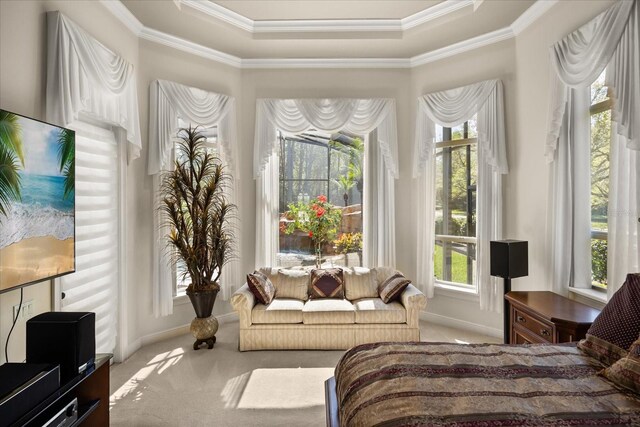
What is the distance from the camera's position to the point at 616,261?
2.61 meters

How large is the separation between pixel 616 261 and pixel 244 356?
3206 millimetres

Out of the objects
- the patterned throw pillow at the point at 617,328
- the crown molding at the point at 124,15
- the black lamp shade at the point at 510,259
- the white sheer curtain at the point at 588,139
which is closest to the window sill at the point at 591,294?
the white sheer curtain at the point at 588,139

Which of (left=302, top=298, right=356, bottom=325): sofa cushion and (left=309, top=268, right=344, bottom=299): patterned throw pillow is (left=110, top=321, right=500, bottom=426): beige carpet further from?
(left=309, top=268, right=344, bottom=299): patterned throw pillow

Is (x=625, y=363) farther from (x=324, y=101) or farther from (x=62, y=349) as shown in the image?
(x=324, y=101)

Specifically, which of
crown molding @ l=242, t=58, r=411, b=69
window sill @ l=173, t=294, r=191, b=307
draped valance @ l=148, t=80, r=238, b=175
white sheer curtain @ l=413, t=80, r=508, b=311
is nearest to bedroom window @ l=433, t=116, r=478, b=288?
white sheer curtain @ l=413, t=80, r=508, b=311

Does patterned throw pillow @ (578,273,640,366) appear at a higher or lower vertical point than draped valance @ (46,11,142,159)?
lower

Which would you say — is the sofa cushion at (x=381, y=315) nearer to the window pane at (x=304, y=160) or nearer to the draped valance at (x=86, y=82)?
the window pane at (x=304, y=160)

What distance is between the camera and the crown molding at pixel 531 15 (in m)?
3.30

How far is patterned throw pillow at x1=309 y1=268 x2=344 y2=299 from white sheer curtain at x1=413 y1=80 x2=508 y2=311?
112cm

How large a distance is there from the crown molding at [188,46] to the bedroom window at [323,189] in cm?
113

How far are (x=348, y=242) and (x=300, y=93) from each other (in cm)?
205

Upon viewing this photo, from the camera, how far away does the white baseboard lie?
4.07 m

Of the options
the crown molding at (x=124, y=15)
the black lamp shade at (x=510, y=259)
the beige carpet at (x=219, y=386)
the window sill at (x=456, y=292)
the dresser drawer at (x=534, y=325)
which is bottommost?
the beige carpet at (x=219, y=386)

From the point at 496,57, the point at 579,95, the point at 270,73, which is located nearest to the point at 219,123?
the point at 270,73
